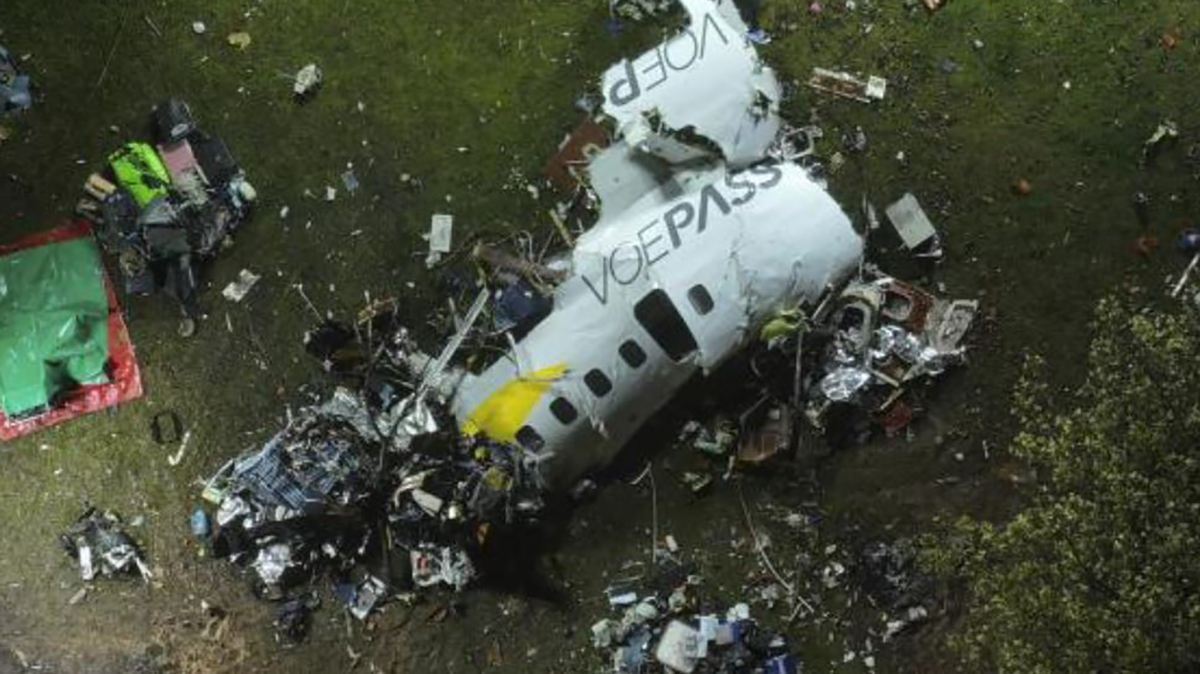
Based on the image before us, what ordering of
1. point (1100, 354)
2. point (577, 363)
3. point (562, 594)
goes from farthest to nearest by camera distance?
1. point (562, 594)
2. point (577, 363)
3. point (1100, 354)

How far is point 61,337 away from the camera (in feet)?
32.4

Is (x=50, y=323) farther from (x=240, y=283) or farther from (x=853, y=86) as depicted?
(x=853, y=86)

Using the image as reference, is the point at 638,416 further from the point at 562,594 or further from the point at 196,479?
the point at 196,479

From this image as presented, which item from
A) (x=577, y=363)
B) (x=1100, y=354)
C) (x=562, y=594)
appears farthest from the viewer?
(x=562, y=594)

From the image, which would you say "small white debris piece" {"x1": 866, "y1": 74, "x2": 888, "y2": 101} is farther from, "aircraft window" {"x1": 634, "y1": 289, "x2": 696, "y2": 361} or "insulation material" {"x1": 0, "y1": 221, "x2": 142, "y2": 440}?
"insulation material" {"x1": 0, "y1": 221, "x2": 142, "y2": 440}

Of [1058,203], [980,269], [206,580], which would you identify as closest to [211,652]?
[206,580]

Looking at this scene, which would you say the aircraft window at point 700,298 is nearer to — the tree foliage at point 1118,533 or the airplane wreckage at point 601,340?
the airplane wreckage at point 601,340

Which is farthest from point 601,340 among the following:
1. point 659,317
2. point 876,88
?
point 876,88

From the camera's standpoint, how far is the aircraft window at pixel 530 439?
30.2ft

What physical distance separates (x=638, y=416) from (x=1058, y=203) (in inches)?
138

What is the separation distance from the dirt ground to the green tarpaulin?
0.27 meters

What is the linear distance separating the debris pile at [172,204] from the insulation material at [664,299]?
2.49m

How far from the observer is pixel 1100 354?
8344 mm

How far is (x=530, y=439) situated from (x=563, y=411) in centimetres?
33
